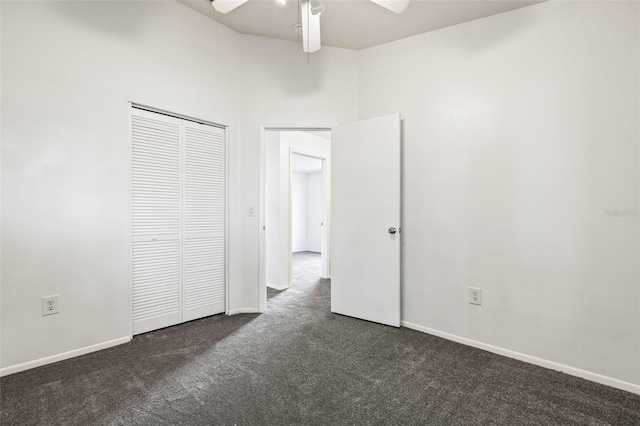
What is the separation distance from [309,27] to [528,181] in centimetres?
186

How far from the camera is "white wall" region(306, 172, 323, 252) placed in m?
8.88

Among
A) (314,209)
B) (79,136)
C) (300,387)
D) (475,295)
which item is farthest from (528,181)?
(314,209)

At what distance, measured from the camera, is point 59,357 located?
81.8 inches

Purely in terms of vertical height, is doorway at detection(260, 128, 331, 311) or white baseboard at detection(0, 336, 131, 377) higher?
doorway at detection(260, 128, 331, 311)

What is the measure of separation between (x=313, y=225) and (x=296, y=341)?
662 centimetres

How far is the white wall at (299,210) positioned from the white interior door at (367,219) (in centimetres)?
566

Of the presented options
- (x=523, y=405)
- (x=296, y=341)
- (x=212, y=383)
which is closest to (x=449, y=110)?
(x=523, y=405)

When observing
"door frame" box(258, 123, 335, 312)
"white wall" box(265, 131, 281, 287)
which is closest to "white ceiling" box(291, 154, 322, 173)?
"white wall" box(265, 131, 281, 287)

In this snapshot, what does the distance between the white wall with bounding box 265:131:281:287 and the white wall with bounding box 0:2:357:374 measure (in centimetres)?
127

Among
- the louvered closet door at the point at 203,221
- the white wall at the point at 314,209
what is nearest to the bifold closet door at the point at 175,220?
the louvered closet door at the point at 203,221

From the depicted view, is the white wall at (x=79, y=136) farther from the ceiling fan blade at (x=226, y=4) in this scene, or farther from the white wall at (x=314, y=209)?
the white wall at (x=314, y=209)

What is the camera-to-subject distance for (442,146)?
103 inches

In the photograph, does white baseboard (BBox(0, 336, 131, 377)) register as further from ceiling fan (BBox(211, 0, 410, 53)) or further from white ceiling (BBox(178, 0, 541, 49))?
white ceiling (BBox(178, 0, 541, 49))

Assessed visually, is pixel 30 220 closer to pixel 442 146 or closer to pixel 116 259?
pixel 116 259
